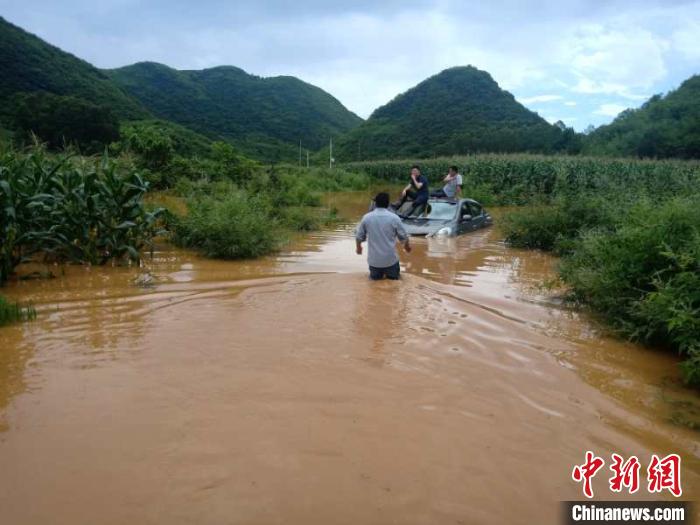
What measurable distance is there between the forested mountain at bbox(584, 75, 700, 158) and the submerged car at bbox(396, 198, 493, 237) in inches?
1495

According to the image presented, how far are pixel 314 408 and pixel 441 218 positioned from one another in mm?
9710

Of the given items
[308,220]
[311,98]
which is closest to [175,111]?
[311,98]

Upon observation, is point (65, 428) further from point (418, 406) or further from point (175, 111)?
point (175, 111)

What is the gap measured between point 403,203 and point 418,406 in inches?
393

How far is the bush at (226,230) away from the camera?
31.4ft

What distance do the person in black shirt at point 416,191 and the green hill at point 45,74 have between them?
36.2 m

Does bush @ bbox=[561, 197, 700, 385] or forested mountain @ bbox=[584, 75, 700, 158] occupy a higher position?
forested mountain @ bbox=[584, 75, 700, 158]

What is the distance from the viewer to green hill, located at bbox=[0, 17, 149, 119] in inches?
1693

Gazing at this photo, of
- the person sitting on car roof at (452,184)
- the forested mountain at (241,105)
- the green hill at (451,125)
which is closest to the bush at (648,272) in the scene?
the person sitting on car roof at (452,184)

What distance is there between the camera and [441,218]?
1284 cm

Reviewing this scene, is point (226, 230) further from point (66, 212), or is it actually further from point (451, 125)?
point (451, 125)

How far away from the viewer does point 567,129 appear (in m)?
59.9

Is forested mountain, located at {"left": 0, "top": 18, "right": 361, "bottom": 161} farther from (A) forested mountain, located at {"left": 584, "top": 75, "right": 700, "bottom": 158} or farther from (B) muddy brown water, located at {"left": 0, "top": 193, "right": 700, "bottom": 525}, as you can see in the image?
(A) forested mountain, located at {"left": 584, "top": 75, "right": 700, "bottom": 158}

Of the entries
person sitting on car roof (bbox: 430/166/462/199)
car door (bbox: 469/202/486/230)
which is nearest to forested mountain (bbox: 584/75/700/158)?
person sitting on car roof (bbox: 430/166/462/199)
